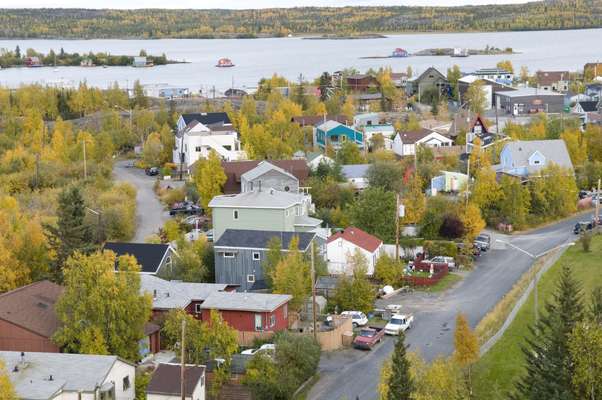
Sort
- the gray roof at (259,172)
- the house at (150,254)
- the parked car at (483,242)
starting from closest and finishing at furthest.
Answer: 1. the house at (150,254)
2. the parked car at (483,242)
3. the gray roof at (259,172)

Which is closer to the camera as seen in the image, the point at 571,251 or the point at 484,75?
the point at 571,251

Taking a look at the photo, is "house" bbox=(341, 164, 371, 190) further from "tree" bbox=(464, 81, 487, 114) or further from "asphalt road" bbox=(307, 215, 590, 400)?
"tree" bbox=(464, 81, 487, 114)

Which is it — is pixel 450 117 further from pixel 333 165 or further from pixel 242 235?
pixel 242 235

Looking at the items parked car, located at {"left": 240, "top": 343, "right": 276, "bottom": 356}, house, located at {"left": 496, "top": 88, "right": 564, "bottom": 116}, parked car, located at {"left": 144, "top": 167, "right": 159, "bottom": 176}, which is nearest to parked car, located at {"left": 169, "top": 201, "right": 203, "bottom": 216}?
parked car, located at {"left": 144, "top": 167, "right": 159, "bottom": 176}

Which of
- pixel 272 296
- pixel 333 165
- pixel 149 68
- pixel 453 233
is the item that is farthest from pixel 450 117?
pixel 149 68

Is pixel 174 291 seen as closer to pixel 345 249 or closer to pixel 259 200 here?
pixel 345 249

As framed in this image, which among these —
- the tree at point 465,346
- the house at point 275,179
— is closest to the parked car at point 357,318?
the tree at point 465,346

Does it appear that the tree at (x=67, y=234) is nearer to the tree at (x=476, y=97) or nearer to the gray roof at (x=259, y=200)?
the gray roof at (x=259, y=200)
